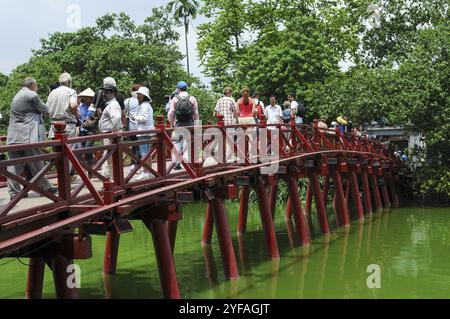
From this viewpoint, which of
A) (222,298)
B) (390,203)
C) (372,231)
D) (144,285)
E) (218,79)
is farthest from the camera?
(218,79)

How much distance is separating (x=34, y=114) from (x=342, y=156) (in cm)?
1498

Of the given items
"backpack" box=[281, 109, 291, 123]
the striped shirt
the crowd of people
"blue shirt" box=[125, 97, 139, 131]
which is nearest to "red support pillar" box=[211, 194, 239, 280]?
the crowd of people

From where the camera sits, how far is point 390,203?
3150 cm

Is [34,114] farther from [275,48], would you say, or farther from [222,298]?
[275,48]

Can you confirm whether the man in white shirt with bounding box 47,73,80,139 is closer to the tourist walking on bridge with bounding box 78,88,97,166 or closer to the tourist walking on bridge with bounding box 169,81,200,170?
the tourist walking on bridge with bounding box 78,88,97,166

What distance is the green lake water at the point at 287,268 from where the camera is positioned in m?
14.5

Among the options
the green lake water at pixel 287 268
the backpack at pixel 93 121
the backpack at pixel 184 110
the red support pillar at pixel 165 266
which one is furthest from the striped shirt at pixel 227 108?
the red support pillar at pixel 165 266

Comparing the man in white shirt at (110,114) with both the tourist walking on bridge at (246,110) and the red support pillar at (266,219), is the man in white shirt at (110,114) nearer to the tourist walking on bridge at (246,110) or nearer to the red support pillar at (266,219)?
the red support pillar at (266,219)

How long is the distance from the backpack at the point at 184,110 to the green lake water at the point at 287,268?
340 cm

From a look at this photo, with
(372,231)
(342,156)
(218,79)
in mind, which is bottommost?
(372,231)

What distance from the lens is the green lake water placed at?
14469 millimetres

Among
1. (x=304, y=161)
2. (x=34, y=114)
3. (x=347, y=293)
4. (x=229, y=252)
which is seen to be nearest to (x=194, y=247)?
(x=304, y=161)

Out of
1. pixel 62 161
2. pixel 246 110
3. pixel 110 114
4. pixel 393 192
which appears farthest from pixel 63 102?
pixel 393 192

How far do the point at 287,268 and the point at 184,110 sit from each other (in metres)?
4.94
